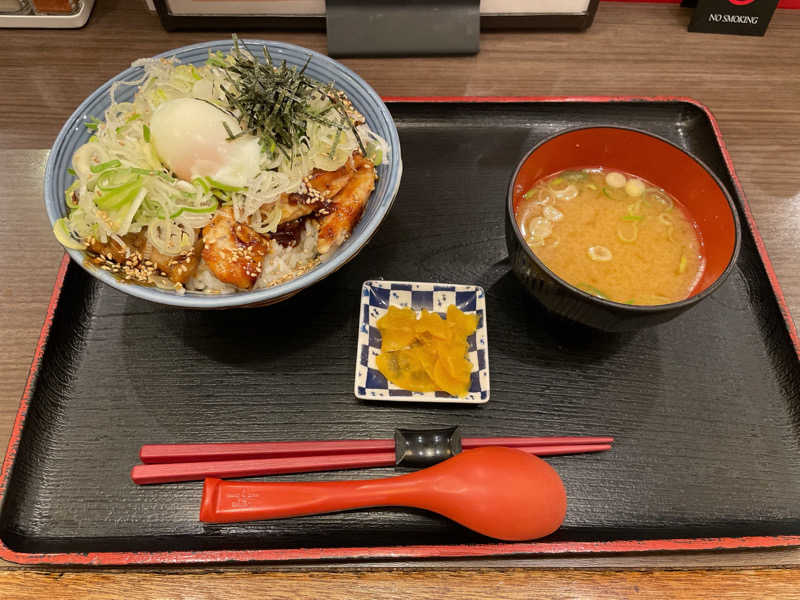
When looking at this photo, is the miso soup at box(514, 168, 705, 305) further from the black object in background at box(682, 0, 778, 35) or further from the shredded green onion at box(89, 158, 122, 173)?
the black object in background at box(682, 0, 778, 35)

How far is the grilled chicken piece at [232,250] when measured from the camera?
1410 mm

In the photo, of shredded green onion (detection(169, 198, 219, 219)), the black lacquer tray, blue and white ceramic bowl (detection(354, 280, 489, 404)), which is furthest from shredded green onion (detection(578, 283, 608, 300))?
shredded green onion (detection(169, 198, 219, 219))

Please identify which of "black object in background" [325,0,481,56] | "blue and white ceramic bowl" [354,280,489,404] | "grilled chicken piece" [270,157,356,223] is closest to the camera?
"blue and white ceramic bowl" [354,280,489,404]

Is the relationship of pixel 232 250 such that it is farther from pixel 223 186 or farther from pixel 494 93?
pixel 494 93

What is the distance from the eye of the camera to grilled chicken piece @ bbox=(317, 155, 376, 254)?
4.91ft

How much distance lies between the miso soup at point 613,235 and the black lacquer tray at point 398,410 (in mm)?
197

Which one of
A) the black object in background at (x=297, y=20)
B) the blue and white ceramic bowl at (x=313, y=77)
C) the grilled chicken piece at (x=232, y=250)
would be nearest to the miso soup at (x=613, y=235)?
the blue and white ceramic bowl at (x=313, y=77)

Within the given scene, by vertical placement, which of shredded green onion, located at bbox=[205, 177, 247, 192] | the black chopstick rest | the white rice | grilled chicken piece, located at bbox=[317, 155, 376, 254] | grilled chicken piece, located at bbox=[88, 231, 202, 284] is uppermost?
shredded green onion, located at bbox=[205, 177, 247, 192]

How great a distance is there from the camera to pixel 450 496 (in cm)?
125

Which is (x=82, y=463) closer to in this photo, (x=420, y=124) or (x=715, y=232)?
(x=420, y=124)

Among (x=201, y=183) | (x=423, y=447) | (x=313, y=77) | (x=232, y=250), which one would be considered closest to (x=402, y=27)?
(x=313, y=77)

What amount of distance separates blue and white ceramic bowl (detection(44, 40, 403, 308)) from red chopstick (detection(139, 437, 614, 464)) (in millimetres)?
371

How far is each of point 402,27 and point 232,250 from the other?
141 centimetres

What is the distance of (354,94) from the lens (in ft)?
5.60
